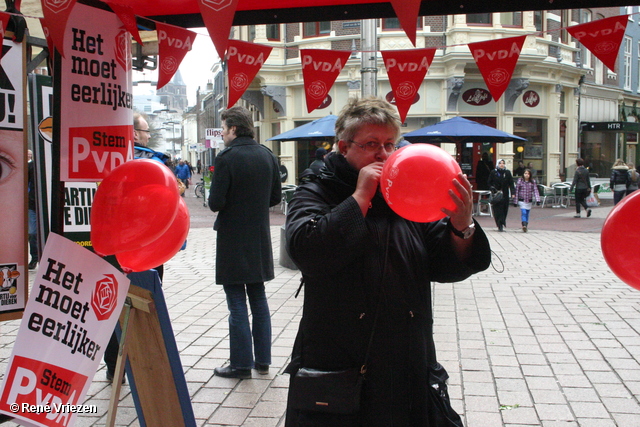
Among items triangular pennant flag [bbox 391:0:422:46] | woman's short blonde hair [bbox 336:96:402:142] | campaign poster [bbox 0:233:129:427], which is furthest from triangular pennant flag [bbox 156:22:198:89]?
woman's short blonde hair [bbox 336:96:402:142]

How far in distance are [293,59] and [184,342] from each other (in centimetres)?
1933

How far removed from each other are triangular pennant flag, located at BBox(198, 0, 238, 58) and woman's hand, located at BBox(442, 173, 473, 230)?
4.93ft

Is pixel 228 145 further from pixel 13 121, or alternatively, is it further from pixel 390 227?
pixel 390 227

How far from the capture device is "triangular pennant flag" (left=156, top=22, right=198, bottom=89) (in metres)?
3.49

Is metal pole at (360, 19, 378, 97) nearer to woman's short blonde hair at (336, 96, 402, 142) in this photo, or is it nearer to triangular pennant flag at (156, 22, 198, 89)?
triangular pennant flag at (156, 22, 198, 89)

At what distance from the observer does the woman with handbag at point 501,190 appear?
13938 mm

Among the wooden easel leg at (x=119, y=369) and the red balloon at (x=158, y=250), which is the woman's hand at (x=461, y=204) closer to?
the red balloon at (x=158, y=250)

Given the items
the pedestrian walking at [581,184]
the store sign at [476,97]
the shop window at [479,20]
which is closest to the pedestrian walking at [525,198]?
the pedestrian walking at [581,184]

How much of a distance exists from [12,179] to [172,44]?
4.08ft

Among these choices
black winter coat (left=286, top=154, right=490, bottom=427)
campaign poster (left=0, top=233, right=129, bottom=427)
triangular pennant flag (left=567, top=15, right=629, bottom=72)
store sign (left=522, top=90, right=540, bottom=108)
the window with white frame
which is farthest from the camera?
the window with white frame

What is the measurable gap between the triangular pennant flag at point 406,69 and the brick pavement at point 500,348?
2.17 metres

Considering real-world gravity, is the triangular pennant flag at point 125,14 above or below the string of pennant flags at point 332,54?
above

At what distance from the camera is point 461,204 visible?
1995 millimetres

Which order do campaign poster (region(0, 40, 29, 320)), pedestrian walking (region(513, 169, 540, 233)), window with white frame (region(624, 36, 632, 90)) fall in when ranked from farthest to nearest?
window with white frame (region(624, 36, 632, 90))
pedestrian walking (region(513, 169, 540, 233))
campaign poster (region(0, 40, 29, 320))
